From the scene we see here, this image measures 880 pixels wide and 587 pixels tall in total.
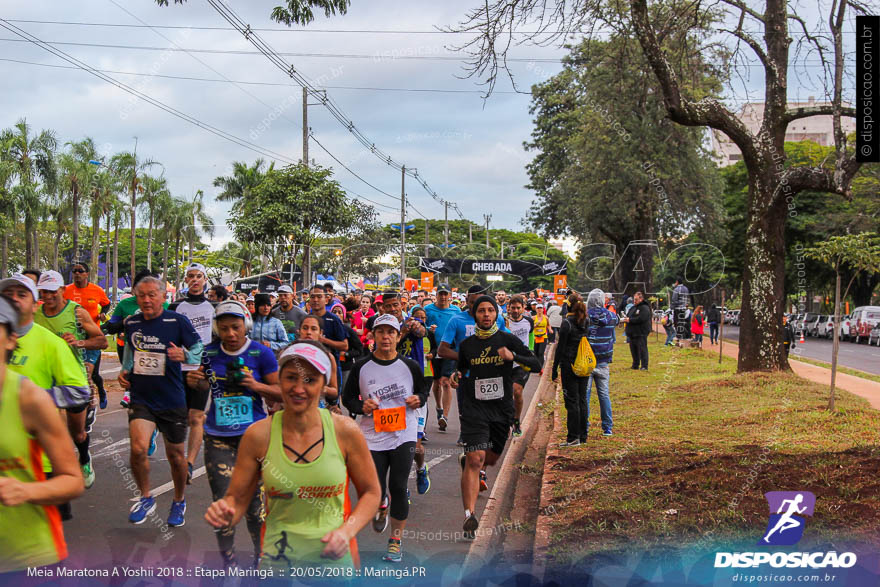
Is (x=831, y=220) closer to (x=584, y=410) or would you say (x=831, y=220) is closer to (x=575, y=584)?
(x=584, y=410)

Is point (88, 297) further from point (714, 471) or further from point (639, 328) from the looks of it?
point (639, 328)

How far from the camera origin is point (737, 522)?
589 centimetres

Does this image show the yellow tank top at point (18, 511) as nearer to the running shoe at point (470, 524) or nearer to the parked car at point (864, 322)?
the running shoe at point (470, 524)

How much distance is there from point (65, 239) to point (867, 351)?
224ft

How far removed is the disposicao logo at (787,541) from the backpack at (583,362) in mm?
3667

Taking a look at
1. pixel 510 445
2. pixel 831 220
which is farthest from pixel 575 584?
pixel 831 220

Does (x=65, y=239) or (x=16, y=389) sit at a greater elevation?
(x=65, y=239)

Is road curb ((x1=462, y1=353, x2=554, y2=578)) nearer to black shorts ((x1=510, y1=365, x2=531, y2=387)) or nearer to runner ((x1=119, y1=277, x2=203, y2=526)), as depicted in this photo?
black shorts ((x1=510, y1=365, x2=531, y2=387))

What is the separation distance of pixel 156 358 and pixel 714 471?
191 inches

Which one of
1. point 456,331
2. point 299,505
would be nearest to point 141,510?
point 456,331

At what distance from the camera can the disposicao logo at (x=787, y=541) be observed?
5141 millimetres

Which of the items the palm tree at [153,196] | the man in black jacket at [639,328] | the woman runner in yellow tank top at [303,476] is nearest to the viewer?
the woman runner in yellow tank top at [303,476]

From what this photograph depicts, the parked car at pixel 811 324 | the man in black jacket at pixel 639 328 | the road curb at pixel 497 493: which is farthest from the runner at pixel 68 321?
the parked car at pixel 811 324

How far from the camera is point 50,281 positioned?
7574mm
